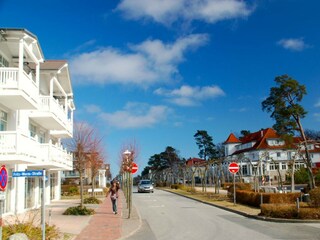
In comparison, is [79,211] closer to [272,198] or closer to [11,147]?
[11,147]

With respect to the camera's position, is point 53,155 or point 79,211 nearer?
point 79,211

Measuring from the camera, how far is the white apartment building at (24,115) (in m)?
19.9

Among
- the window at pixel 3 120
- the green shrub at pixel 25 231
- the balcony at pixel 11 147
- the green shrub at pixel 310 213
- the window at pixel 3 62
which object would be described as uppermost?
the window at pixel 3 62

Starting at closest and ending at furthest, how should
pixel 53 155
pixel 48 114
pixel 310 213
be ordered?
pixel 310 213
pixel 48 114
pixel 53 155

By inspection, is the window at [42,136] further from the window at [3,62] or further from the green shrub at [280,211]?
the green shrub at [280,211]

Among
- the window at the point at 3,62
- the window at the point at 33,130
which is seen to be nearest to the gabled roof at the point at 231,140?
the window at the point at 33,130

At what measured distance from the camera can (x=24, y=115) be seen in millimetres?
26781

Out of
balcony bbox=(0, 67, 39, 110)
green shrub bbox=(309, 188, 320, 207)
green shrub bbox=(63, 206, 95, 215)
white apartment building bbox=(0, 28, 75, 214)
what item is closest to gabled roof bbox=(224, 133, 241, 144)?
white apartment building bbox=(0, 28, 75, 214)

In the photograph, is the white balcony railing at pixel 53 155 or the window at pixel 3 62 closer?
the window at pixel 3 62

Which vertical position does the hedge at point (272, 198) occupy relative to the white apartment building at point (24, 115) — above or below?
below

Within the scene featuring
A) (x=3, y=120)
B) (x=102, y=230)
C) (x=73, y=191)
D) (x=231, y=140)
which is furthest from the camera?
(x=231, y=140)

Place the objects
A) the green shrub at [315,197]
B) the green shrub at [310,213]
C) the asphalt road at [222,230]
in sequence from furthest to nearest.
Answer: the green shrub at [315,197]
the green shrub at [310,213]
the asphalt road at [222,230]

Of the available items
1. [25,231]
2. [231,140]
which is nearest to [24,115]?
[25,231]

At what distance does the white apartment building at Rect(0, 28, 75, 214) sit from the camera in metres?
19.9
